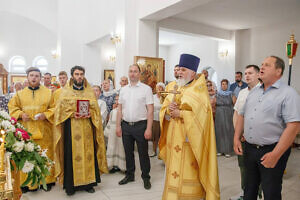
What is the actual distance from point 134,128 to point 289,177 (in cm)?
280

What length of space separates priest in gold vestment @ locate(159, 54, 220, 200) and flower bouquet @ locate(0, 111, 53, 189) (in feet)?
4.45

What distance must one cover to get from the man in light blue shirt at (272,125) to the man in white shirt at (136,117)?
165 cm

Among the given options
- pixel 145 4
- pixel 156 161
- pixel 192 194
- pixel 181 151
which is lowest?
pixel 156 161

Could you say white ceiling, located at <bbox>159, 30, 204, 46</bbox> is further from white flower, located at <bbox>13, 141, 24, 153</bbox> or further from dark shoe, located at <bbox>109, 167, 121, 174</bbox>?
white flower, located at <bbox>13, 141, 24, 153</bbox>

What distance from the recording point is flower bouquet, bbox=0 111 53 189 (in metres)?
1.82

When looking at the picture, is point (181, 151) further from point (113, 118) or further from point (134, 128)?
point (113, 118)

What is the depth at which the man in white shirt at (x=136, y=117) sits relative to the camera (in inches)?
149

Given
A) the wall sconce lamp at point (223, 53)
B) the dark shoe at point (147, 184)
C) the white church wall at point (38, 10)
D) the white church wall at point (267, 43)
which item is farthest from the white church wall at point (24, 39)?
the dark shoe at point (147, 184)

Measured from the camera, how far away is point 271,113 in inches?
88.3

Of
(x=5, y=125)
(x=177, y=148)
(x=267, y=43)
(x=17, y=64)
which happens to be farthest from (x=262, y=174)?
(x=17, y=64)

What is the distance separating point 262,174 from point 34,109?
119 inches

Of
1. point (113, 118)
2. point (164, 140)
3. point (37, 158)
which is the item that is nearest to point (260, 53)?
point (113, 118)

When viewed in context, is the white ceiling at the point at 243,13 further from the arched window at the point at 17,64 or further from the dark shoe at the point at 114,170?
the arched window at the point at 17,64

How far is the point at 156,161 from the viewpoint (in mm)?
5344
